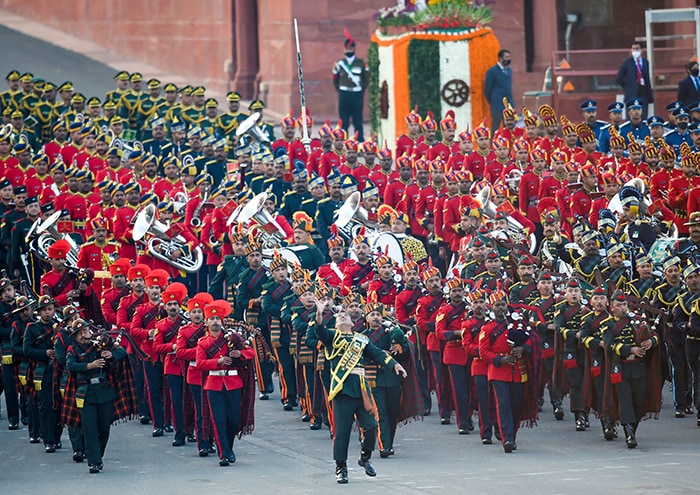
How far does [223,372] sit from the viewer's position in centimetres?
1972

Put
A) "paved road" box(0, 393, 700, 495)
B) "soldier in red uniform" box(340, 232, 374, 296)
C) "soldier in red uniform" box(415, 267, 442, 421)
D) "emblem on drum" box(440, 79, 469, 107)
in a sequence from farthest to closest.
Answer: "emblem on drum" box(440, 79, 469, 107) → "soldier in red uniform" box(340, 232, 374, 296) → "soldier in red uniform" box(415, 267, 442, 421) → "paved road" box(0, 393, 700, 495)

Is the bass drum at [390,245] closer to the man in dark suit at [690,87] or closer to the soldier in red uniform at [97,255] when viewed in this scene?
the soldier in red uniform at [97,255]

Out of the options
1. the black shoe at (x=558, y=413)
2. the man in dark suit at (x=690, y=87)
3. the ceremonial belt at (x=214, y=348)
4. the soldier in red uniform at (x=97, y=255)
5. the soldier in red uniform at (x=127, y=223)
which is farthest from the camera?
the man in dark suit at (x=690, y=87)

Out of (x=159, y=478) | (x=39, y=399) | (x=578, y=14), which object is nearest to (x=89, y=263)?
(x=39, y=399)

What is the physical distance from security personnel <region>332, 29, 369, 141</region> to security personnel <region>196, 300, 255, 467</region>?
16250 mm

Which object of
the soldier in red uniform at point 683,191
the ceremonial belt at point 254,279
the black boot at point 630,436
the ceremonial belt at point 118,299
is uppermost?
the soldier in red uniform at point 683,191

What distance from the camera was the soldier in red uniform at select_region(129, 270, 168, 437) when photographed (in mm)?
21219

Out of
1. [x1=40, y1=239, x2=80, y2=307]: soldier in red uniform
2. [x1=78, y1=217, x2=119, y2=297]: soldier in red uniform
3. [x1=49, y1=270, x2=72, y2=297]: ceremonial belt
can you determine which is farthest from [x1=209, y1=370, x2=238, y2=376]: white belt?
[x1=78, y1=217, x2=119, y2=297]: soldier in red uniform

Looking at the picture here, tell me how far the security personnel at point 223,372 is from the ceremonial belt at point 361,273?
3.24 meters

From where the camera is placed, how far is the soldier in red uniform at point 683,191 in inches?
1001

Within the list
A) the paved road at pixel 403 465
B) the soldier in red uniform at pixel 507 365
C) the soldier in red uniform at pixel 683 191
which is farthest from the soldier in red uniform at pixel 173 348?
the soldier in red uniform at pixel 683 191

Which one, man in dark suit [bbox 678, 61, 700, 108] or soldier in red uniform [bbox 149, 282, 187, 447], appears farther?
man in dark suit [bbox 678, 61, 700, 108]

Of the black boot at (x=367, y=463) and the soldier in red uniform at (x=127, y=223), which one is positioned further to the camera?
the soldier in red uniform at (x=127, y=223)

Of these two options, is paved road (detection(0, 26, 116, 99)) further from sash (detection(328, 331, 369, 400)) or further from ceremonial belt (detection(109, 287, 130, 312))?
sash (detection(328, 331, 369, 400))
